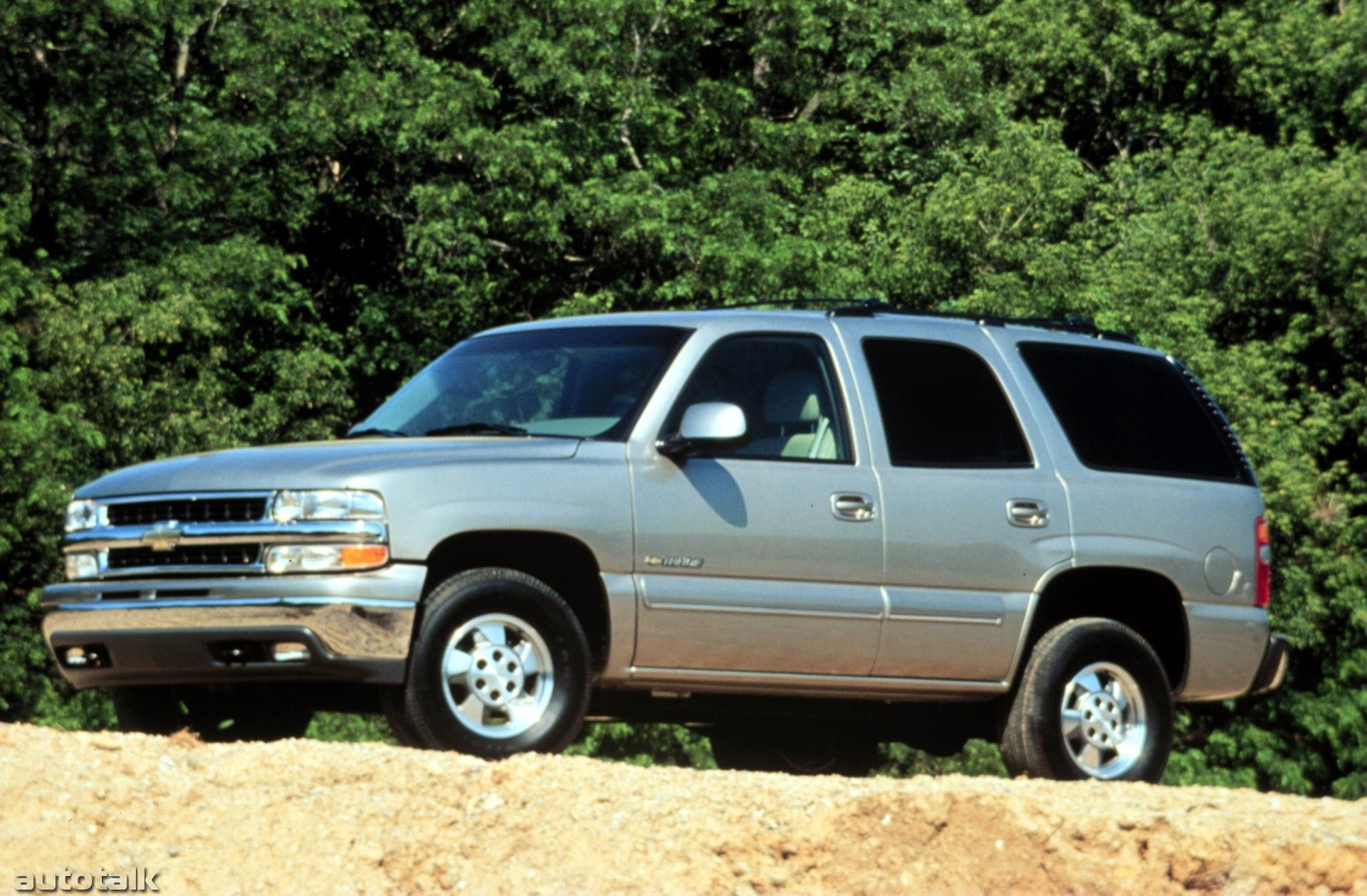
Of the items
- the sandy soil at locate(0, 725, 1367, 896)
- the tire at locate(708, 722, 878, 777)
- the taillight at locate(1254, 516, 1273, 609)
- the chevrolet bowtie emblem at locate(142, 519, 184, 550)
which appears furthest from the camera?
the tire at locate(708, 722, 878, 777)

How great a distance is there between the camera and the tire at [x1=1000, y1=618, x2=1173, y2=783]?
8.89m

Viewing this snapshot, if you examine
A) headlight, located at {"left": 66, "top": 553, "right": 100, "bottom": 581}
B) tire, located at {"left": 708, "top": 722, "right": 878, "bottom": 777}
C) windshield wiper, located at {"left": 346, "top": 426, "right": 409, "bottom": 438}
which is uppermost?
windshield wiper, located at {"left": 346, "top": 426, "right": 409, "bottom": 438}

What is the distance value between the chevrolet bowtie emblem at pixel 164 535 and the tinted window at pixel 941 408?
9.10ft

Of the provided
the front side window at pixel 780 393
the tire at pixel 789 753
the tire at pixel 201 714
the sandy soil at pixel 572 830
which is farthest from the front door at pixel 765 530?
the tire at pixel 789 753

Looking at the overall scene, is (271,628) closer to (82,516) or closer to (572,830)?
(82,516)

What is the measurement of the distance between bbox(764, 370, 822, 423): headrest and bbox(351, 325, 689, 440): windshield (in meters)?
0.44

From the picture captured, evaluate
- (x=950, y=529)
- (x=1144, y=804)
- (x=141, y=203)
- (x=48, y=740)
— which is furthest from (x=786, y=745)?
(x=141, y=203)

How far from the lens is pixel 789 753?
10.5m

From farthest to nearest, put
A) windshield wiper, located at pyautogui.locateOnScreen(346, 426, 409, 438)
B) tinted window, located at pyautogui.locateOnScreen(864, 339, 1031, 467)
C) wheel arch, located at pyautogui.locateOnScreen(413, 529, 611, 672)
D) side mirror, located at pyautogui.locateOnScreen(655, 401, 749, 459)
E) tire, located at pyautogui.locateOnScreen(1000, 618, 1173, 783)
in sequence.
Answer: tire, located at pyautogui.locateOnScreen(1000, 618, 1173, 783), tinted window, located at pyautogui.locateOnScreen(864, 339, 1031, 467), windshield wiper, located at pyautogui.locateOnScreen(346, 426, 409, 438), side mirror, located at pyautogui.locateOnScreen(655, 401, 749, 459), wheel arch, located at pyautogui.locateOnScreen(413, 529, 611, 672)

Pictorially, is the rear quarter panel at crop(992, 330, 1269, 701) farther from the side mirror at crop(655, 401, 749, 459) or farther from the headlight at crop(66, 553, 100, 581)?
the headlight at crop(66, 553, 100, 581)

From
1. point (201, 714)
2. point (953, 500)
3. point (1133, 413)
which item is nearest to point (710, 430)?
point (953, 500)

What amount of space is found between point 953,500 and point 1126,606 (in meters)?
1.31

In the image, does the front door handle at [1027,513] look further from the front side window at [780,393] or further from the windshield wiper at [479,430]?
the windshield wiper at [479,430]

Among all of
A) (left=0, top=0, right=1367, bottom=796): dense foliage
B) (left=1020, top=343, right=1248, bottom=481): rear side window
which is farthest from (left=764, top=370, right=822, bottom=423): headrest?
(left=0, top=0, right=1367, bottom=796): dense foliage
